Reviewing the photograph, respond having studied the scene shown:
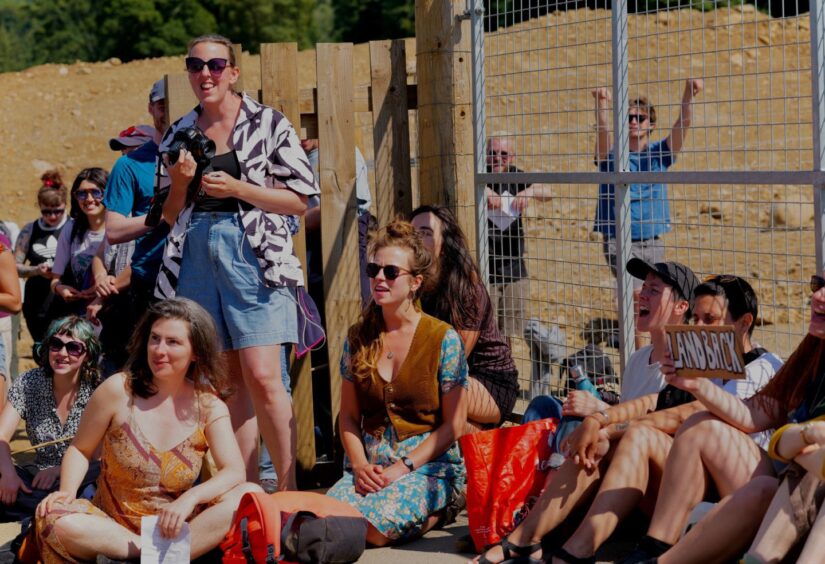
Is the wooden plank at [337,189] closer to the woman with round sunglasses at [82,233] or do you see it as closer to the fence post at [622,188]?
the fence post at [622,188]

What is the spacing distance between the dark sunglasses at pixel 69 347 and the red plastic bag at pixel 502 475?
2108 millimetres

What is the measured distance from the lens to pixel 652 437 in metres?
4.68

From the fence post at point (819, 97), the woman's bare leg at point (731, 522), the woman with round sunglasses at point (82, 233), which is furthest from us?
the woman with round sunglasses at point (82, 233)

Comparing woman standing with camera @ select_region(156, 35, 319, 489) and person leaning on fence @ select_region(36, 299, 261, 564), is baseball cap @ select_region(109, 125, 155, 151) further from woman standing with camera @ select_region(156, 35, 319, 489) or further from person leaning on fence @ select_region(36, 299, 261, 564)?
person leaning on fence @ select_region(36, 299, 261, 564)

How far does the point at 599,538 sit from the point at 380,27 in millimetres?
46371

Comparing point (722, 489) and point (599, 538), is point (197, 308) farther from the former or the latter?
point (722, 489)

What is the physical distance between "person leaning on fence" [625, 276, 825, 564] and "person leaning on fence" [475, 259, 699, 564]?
0.31 metres

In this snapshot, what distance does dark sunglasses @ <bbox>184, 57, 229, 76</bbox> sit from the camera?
220 inches

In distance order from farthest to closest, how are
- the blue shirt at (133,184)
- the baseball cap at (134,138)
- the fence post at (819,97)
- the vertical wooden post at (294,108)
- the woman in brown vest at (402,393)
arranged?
the baseball cap at (134,138)
the vertical wooden post at (294,108)
the blue shirt at (133,184)
the woman in brown vest at (402,393)
the fence post at (819,97)

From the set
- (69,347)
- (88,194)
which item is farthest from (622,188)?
(88,194)

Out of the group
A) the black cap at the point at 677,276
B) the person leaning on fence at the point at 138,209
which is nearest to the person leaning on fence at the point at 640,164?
the black cap at the point at 677,276

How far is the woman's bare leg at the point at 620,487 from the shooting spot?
4.61 meters

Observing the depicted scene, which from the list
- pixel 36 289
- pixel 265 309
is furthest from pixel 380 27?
pixel 265 309

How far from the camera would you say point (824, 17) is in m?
4.75
